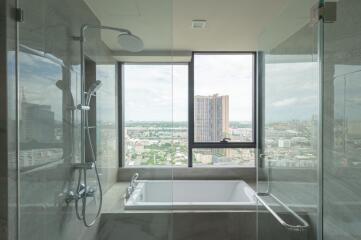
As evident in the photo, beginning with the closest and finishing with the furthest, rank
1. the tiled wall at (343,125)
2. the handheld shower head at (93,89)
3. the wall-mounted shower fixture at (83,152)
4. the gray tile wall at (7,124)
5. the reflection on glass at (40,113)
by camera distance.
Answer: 1. the gray tile wall at (7,124)
2. the reflection on glass at (40,113)
3. the tiled wall at (343,125)
4. the wall-mounted shower fixture at (83,152)
5. the handheld shower head at (93,89)

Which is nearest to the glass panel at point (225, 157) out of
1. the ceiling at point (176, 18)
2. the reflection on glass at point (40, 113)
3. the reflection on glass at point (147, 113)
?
the reflection on glass at point (147, 113)

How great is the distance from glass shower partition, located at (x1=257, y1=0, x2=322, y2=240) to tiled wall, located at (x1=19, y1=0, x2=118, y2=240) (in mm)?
1554

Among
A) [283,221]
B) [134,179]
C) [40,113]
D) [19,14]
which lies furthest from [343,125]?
[134,179]

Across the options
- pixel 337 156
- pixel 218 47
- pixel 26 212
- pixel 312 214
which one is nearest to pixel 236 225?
pixel 312 214

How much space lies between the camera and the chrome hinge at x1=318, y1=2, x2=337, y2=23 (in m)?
1.63

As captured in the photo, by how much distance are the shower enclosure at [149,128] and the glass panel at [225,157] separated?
29cm

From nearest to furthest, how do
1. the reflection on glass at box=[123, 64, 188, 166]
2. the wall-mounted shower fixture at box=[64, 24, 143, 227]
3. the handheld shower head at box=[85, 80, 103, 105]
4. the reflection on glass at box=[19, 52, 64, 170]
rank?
the reflection on glass at box=[19, 52, 64, 170] < the wall-mounted shower fixture at box=[64, 24, 143, 227] < the handheld shower head at box=[85, 80, 103, 105] < the reflection on glass at box=[123, 64, 188, 166]

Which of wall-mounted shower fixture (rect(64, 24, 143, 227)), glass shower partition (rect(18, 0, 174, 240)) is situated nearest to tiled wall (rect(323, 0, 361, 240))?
glass shower partition (rect(18, 0, 174, 240))

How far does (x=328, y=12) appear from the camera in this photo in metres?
1.66

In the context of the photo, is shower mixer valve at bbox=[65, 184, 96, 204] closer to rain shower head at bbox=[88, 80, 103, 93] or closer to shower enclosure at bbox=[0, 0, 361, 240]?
shower enclosure at bbox=[0, 0, 361, 240]

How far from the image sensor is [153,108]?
2740 millimetres

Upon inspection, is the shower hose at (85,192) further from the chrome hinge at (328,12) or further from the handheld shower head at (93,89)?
the chrome hinge at (328,12)

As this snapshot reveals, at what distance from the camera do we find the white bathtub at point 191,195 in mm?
2574

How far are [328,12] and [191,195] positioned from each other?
2537mm
